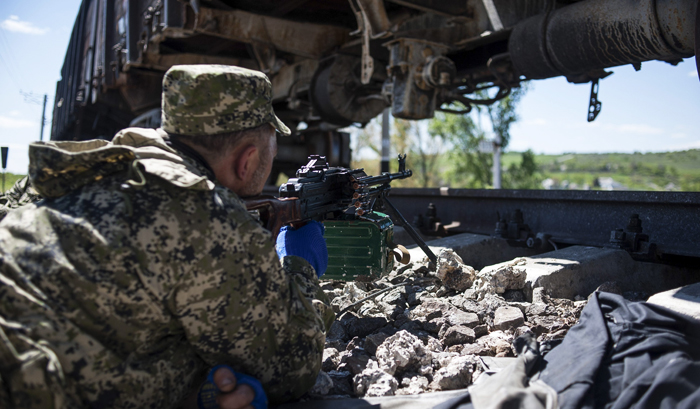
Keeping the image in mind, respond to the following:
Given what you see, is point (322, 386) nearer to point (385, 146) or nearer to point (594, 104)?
point (594, 104)

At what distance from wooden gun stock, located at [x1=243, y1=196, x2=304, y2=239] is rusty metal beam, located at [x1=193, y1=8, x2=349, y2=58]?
430 centimetres

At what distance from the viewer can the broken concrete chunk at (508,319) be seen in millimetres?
2502

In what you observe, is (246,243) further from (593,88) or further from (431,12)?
(593,88)

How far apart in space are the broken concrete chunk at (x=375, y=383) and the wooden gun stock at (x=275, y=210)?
2.24ft

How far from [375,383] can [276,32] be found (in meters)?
5.30

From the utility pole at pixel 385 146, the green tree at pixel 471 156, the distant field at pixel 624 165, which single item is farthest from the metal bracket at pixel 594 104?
the distant field at pixel 624 165

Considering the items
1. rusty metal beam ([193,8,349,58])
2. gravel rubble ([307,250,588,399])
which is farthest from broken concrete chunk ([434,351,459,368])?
rusty metal beam ([193,8,349,58])

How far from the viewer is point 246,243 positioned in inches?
→ 62.3

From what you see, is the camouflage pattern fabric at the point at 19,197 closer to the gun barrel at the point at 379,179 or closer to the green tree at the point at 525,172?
the gun barrel at the point at 379,179

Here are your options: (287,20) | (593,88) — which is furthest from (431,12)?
(287,20)

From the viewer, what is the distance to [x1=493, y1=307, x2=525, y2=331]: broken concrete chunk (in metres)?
2.50

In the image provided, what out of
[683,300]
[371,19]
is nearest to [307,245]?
[683,300]

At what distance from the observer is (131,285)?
1.44 meters

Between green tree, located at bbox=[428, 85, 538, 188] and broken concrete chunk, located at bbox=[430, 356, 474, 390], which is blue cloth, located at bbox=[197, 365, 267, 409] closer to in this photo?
broken concrete chunk, located at bbox=[430, 356, 474, 390]
